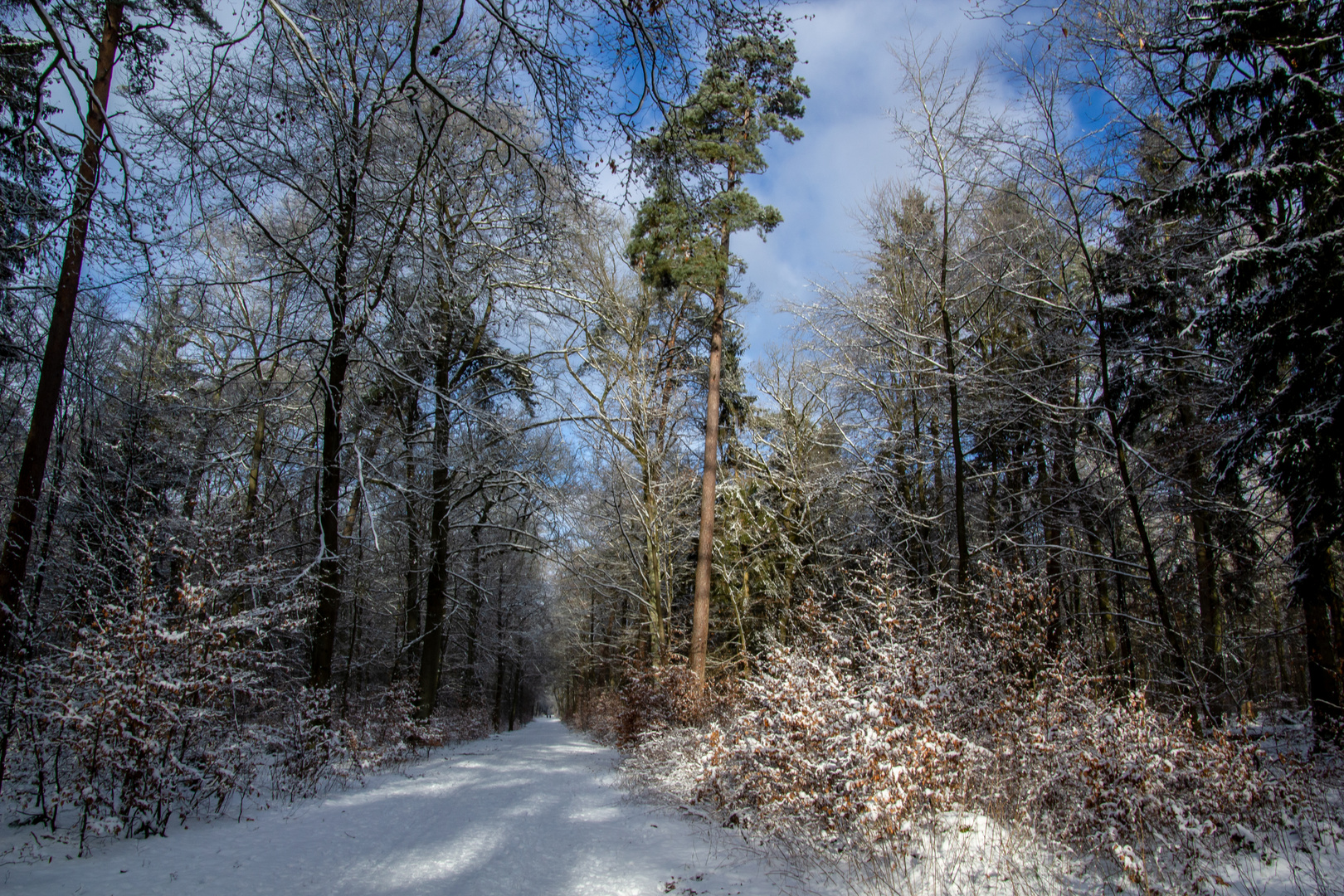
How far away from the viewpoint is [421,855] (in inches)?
198

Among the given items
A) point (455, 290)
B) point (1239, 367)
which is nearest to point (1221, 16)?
point (1239, 367)

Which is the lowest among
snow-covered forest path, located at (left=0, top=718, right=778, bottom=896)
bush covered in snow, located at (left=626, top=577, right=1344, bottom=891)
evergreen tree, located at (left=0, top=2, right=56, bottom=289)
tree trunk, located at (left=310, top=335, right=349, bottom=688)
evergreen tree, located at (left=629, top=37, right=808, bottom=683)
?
snow-covered forest path, located at (left=0, top=718, right=778, bottom=896)

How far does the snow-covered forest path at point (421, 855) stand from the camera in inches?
167

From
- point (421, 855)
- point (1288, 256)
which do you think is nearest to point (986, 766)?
point (421, 855)

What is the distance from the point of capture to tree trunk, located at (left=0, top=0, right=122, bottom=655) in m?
4.53

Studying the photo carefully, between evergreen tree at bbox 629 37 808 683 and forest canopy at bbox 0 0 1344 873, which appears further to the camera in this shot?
evergreen tree at bbox 629 37 808 683

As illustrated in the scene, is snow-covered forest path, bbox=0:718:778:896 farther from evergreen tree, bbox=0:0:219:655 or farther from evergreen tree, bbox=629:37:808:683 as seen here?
evergreen tree, bbox=629:37:808:683

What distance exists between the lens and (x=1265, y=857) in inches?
163

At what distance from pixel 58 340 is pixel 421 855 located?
6.43m

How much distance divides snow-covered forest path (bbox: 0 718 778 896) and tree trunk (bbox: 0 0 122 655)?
2314 millimetres

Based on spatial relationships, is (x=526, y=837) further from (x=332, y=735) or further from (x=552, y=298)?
(x=552, y=298)

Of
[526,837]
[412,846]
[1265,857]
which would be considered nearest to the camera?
[1265,857]

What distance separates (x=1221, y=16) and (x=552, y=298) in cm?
919

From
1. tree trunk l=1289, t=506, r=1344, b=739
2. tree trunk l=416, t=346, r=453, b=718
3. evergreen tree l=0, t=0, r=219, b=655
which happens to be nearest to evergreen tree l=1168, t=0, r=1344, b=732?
tree trunk l=1289, t=506, r=1344, b=739
